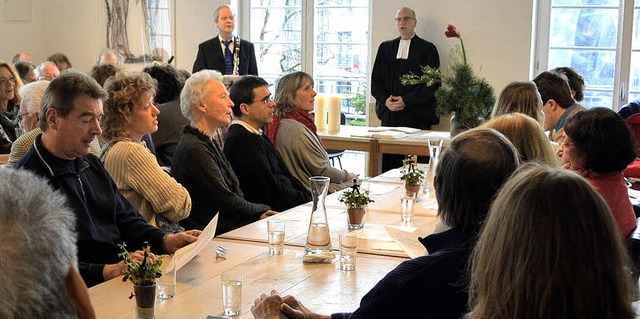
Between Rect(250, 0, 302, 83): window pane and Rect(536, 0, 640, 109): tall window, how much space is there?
→ 104 inches

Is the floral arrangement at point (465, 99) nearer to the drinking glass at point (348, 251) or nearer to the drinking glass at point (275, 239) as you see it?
the drinking glass at point (275, 239)

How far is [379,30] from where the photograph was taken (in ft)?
28.8

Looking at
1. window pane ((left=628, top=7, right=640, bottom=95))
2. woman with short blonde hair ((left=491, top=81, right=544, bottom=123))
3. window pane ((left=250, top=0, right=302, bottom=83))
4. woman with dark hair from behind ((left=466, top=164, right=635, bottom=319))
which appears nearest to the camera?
woman with dark hair from behind ((left=466, top=164, right=635, bottom=319))

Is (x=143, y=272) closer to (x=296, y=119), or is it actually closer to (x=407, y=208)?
(x=407, y=208)

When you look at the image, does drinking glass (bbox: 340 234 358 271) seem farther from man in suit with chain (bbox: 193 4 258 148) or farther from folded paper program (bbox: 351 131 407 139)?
man in suit with chain (bbox: 193 4 258 148)

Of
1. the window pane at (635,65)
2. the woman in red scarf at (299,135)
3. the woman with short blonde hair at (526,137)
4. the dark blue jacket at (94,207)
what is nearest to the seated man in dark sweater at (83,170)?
the dark blue jacket at (94,207)

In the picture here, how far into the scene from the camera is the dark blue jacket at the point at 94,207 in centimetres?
294

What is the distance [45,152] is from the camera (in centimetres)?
295

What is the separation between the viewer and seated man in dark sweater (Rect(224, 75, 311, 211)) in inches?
Result: 179

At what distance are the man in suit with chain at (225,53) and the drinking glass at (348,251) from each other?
19.9 ft

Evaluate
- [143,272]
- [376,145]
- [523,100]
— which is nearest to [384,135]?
[376,145]

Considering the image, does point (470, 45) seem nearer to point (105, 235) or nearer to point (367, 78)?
point (367, 78)

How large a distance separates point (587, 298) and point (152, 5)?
348 inches

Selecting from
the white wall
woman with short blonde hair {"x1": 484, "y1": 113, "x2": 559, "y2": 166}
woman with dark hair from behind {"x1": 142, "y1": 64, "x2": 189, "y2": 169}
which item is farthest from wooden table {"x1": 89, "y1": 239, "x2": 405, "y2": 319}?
the white wall
